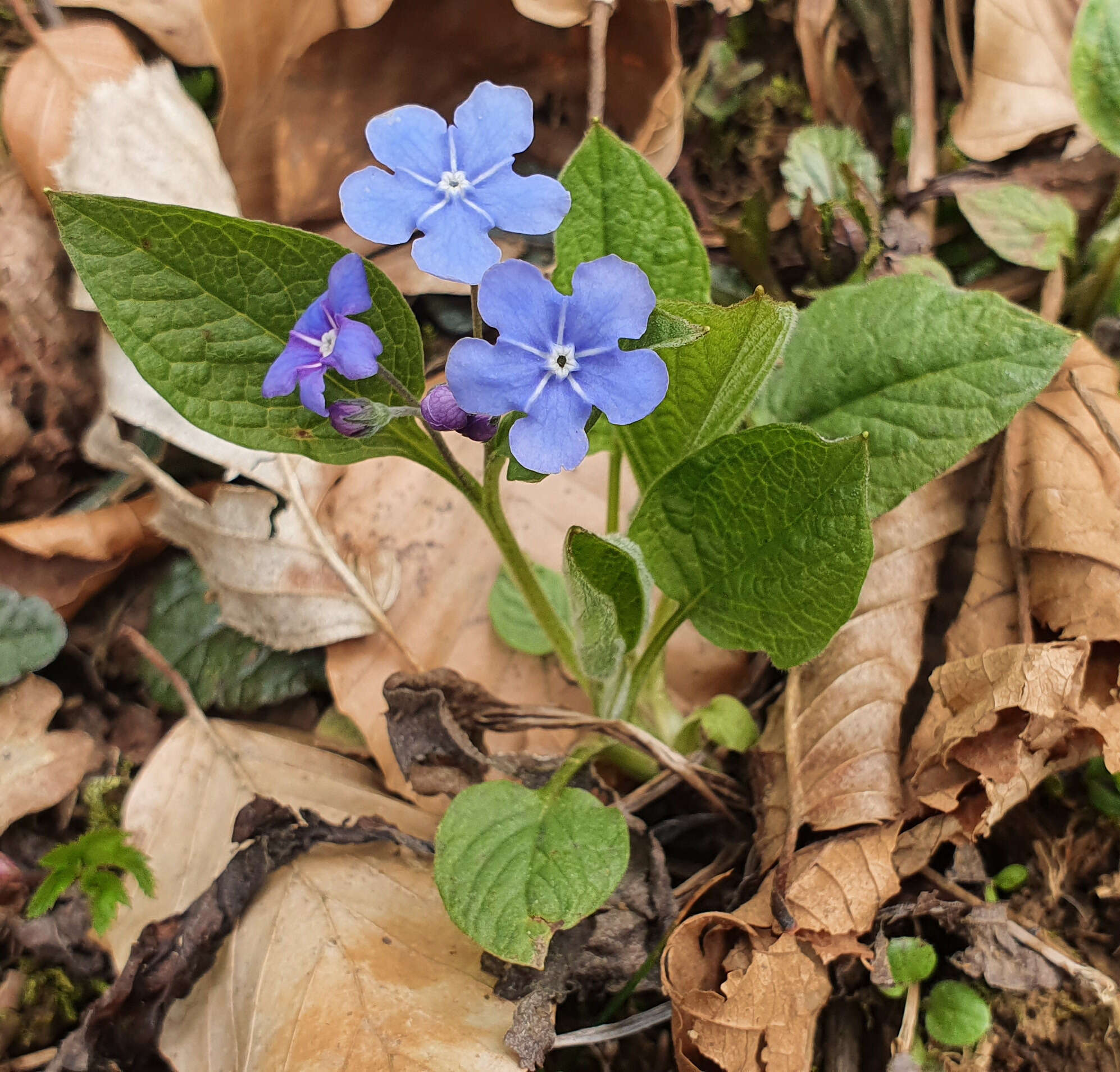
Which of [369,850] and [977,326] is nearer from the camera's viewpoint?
[977,326]

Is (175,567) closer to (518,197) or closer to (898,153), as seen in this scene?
(518,197)

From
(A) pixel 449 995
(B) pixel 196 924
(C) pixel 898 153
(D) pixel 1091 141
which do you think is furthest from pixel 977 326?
(B) pixel 196 924

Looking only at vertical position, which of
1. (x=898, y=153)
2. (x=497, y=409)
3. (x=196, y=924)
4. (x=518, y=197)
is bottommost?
(x=196, y=924)

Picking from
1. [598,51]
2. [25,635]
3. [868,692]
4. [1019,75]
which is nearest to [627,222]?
[598,51]

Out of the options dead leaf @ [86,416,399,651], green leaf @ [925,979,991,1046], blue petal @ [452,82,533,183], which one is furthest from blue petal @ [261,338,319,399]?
green leaf @ [925,979,991,1046]

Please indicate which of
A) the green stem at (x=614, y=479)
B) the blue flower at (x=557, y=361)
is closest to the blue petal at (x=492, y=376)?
the blue flower at (x=557, y=361)
